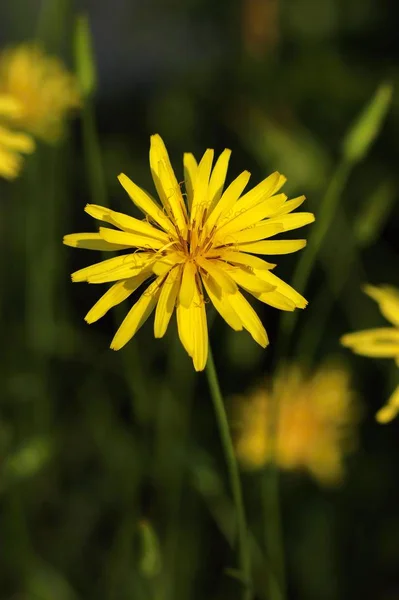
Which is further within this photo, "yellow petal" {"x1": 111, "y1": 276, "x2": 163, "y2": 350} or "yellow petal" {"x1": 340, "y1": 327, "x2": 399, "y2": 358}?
"yellow petal" {"x1": 340, "y1": 327, "x2": 399, "y2": 358}

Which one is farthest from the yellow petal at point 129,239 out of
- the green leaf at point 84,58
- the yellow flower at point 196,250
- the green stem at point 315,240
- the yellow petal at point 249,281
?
the green leaf at point 84,58

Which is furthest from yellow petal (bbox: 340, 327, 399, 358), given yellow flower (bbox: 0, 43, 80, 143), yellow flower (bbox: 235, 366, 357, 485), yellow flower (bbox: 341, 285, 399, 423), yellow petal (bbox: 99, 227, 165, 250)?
yellow flower (bbox: 0, 43, 80, 143)

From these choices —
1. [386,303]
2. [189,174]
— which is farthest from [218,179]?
[386,303]

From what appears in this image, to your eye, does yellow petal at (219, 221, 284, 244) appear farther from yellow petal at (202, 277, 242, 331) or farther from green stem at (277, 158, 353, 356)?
green stem at (277, 158, 353, 356)

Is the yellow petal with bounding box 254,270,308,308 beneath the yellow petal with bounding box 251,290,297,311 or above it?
above

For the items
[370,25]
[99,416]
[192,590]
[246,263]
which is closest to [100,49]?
[370,25]

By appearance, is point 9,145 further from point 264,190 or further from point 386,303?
point 386,303

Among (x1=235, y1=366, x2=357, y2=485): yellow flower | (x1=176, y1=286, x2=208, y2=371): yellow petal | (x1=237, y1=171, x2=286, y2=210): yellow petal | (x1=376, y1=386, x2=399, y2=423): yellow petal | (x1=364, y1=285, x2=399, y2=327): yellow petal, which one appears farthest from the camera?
(x1=235, y1=366, x2=357, y2=485): yellow flower

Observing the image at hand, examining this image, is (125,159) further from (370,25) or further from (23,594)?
(23,594)

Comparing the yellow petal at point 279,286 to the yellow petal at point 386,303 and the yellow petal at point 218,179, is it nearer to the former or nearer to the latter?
the yellow petal at point 218,179

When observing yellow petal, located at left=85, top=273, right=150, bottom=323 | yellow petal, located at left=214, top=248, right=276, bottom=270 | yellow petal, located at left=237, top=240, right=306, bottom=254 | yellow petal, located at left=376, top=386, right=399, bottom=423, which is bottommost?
yellow petal, located at left=376, top=386, right=399, bottom=423
